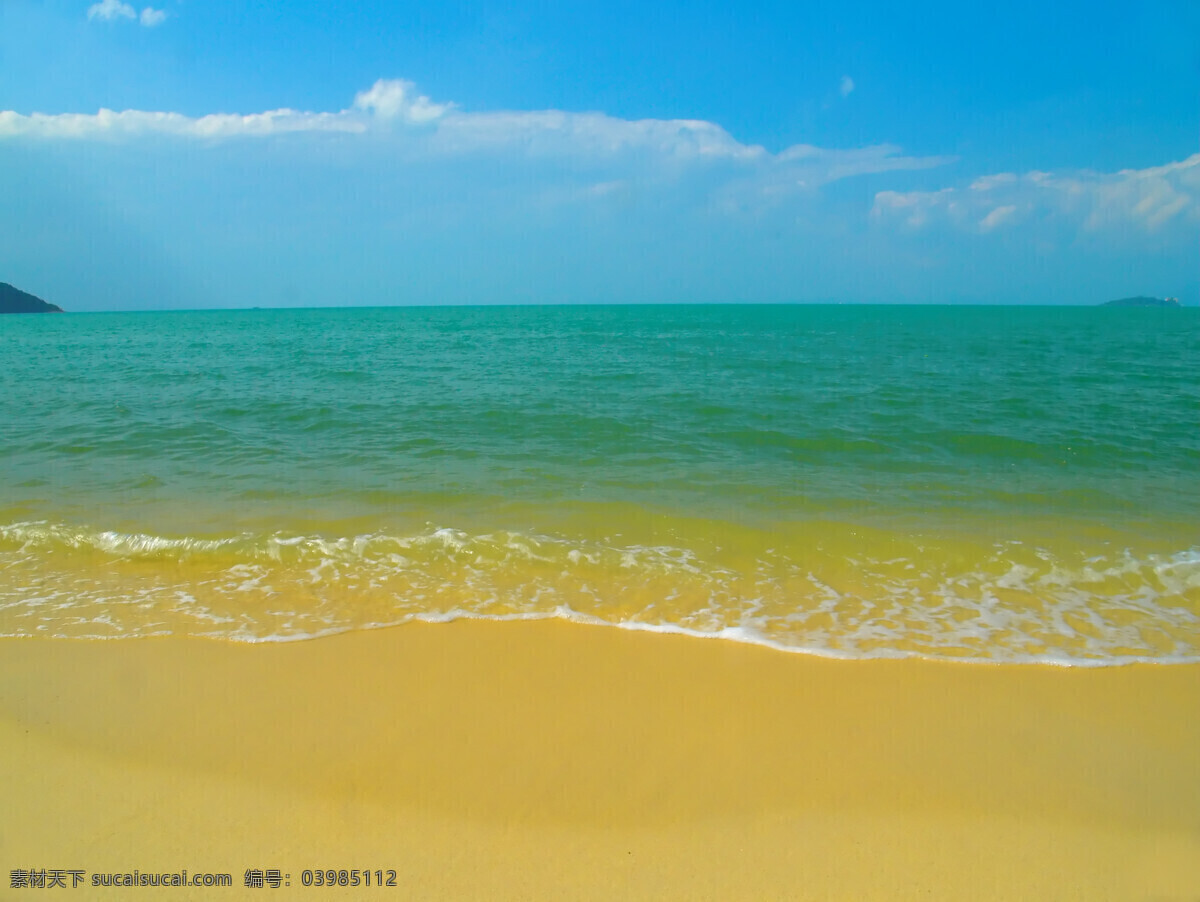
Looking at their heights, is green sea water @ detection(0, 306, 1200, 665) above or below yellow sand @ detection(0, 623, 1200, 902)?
above

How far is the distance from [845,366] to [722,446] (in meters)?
14.0

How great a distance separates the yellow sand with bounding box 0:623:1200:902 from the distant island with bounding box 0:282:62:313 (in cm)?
17728

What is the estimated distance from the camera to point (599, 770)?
3.66 m

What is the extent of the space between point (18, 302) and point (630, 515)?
18137 cm

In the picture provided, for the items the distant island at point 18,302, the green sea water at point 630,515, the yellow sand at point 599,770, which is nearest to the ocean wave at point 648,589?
the green sea water at point 630,515

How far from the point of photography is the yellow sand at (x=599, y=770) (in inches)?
121

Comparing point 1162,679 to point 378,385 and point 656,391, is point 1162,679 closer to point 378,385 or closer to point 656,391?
point 656,391

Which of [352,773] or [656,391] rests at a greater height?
[656,391]

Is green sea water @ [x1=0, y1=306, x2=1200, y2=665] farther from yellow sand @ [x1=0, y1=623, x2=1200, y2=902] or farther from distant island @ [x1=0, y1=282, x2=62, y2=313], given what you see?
distant island @ [x1=0, y1=282, x2=62, y2=313]

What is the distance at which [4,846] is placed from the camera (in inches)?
125

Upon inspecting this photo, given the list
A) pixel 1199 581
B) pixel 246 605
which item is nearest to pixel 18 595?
pixel 246 605

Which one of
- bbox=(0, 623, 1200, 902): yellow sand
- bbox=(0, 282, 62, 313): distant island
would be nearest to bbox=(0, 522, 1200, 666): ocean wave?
bbox=(0, 623, 1200, 902): yellow sand

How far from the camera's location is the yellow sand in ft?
10.1

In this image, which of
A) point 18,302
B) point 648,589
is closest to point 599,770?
point 648,589
